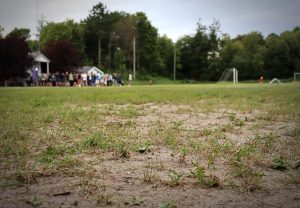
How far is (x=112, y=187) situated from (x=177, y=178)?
61cm

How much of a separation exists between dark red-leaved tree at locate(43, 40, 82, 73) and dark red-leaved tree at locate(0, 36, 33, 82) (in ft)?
40.6

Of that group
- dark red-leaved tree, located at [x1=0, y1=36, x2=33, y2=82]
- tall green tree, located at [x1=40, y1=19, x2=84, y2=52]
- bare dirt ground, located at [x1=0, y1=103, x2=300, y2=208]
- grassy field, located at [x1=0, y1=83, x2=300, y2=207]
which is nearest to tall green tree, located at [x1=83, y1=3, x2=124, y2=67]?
tall green tree, located at [x1=40, y1=19, x2=84, y2=52]

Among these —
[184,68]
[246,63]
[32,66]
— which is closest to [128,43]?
[184,68]

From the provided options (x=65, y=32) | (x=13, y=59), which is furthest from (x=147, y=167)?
(x=65, y=32)

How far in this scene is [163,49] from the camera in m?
101

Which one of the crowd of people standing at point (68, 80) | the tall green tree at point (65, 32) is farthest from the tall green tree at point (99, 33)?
A: the crowd of people standing at point (68, 80)

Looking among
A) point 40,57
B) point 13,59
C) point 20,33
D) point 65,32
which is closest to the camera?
point 13,59

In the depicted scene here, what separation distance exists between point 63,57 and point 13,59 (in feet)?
49.4

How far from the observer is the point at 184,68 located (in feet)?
329

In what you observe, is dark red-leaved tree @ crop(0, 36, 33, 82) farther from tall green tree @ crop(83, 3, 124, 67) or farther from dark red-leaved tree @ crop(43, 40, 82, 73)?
tall green tree @ crop(83, 3, 124, 67)

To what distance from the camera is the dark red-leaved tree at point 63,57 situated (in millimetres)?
60359

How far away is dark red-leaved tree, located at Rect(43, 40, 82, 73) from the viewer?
60359 millimetres

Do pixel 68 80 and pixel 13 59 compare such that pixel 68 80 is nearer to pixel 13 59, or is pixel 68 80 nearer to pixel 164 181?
pixel 13 59

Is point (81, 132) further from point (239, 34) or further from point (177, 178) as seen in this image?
point (239, 34)
